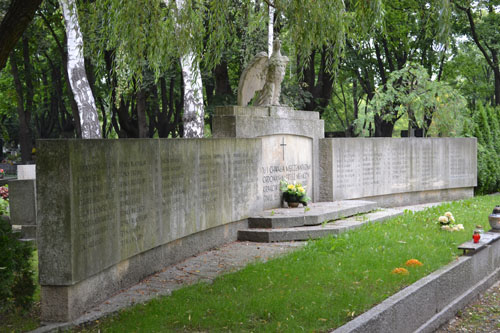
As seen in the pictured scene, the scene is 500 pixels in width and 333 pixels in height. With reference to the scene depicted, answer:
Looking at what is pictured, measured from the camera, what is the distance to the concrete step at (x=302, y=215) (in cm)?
1077

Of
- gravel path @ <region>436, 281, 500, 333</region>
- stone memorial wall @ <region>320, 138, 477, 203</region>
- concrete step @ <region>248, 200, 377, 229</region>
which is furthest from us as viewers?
stone memorial wall @ <region>320, 138, 477, 203</region>

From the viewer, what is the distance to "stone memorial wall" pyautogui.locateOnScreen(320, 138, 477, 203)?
46.1 feet

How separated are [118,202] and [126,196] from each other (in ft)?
0.74

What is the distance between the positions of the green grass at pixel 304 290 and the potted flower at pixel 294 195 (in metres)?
2.24

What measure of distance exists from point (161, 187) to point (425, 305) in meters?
3.80

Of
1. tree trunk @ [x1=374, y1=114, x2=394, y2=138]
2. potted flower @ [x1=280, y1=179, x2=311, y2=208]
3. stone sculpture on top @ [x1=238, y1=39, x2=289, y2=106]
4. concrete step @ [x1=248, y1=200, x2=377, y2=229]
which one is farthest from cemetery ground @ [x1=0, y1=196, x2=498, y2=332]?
tree trunk @ [x1=374, y1=114, x2=394, y2=138]

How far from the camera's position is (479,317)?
24.4 feet

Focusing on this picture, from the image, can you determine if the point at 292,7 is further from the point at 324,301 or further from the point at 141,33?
the point at 324,301

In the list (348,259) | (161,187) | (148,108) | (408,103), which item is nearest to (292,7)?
(161,187)

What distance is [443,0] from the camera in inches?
285

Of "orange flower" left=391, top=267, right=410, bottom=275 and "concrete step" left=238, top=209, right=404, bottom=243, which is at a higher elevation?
"concrete step" left=238, top=209, right=404, bottom=243

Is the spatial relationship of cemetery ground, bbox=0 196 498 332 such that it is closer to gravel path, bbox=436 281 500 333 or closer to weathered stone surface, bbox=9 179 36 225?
gravel path, bbox=436 281 500 333

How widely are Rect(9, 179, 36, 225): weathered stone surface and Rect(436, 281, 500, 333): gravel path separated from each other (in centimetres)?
763

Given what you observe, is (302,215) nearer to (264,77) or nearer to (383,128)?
(264,77)
